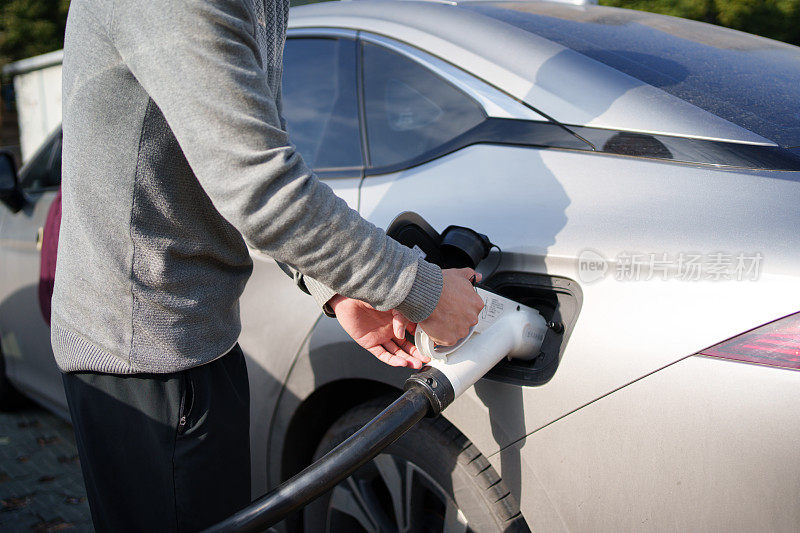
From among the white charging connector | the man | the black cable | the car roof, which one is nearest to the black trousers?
the man

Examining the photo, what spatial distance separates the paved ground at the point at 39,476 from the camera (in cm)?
256

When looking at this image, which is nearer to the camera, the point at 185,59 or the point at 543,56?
the point at 185,59

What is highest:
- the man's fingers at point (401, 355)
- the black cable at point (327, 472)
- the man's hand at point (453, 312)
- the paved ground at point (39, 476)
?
the man's hand at point (453, 312)

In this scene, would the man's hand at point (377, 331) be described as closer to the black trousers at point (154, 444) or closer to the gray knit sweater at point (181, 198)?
the gray knit sweater at point (181, 198)

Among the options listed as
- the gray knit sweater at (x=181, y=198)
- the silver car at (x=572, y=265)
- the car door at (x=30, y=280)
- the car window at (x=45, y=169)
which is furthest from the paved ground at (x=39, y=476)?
the gray knit sweater at (x=181, y=198)

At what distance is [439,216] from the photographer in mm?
1594

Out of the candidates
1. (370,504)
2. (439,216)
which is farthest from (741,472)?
(370,504)

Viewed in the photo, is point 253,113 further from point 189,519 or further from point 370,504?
point 370,504

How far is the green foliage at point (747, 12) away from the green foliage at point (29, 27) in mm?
7330

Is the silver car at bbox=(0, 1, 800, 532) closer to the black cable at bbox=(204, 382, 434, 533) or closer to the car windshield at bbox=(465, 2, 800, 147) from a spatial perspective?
the car windshield at bbox=(465, 2, 800, 147)

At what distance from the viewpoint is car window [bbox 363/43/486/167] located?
172 cm

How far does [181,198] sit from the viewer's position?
3.88ft

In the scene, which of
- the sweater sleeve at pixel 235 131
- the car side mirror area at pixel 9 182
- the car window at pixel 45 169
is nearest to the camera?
the sweater sleeve at pixel 235 131

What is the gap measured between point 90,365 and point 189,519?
0.36 m
